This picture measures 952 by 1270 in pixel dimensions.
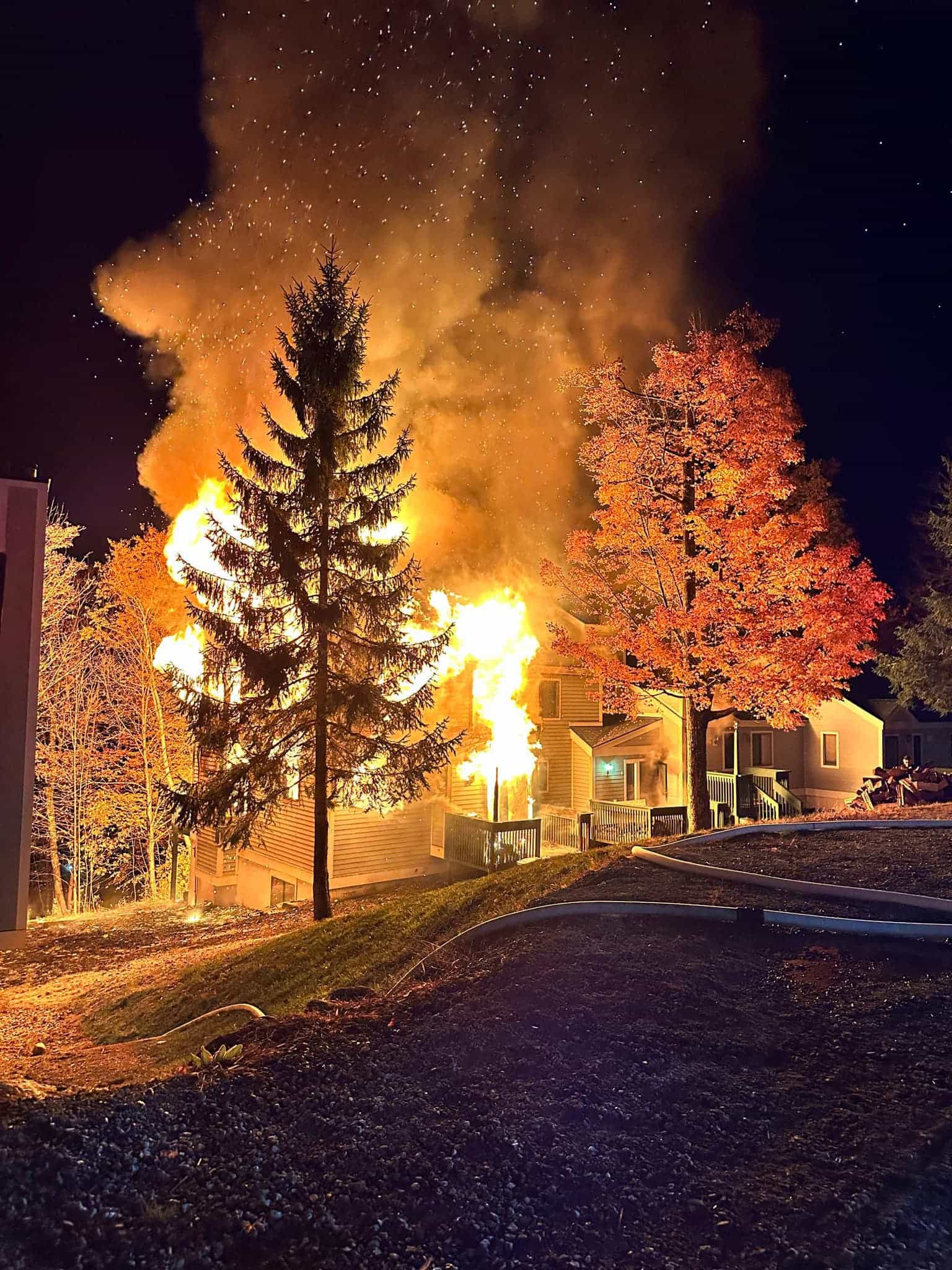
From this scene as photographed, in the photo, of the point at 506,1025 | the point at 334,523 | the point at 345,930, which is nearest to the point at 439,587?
the point at 334,523

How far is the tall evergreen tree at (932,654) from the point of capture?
2853 centimetres

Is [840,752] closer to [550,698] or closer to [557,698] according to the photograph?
[557,698]

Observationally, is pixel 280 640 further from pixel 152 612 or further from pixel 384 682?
pixel 152 612

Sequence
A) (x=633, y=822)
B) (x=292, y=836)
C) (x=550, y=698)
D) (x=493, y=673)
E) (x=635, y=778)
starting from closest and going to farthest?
1. (x=633, y=822)
2. (x=292, y=836)
3. (x=493, y=673)
4. (x=550, y=698)
5. (x=635, y=778)

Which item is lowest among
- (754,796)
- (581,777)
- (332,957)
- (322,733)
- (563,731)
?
(332,957)

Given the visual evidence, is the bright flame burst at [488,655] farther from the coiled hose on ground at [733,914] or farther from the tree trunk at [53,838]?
the coiled hose on ground at [733,914]

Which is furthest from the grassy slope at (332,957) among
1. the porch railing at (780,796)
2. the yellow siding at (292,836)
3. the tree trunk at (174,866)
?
the tree trunk at (174,866)

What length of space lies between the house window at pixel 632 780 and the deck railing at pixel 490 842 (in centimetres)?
873

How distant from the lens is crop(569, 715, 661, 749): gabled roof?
26.3m

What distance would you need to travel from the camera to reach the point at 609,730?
2716cm

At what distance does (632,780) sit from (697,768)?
1008 centimetres

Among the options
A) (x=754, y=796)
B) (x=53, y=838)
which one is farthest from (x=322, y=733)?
(x=53, y=838)

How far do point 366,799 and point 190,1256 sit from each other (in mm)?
13907

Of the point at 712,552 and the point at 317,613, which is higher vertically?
the point at 712,552
